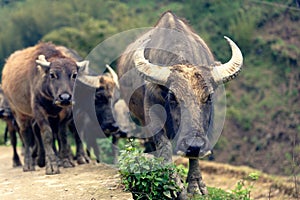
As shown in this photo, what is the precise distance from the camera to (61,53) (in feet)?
35.6

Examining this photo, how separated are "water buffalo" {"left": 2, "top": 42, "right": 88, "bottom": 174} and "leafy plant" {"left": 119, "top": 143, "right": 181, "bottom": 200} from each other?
2.77 meters

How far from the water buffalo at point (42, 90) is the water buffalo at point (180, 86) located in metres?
1.51

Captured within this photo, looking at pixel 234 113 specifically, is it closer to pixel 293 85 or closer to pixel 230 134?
pixel 230 134

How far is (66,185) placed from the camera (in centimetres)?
848

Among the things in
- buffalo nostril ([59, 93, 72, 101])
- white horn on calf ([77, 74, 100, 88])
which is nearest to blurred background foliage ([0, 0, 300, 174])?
white horn on calf ([77, 74, 100, 88])

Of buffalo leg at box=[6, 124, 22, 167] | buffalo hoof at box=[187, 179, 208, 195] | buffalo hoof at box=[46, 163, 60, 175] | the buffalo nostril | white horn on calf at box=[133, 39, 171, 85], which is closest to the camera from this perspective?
white horn on calf at box=[133, 39, 171, 85]

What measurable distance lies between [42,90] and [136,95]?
2082 millimetres

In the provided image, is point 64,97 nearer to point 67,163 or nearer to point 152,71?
point 67,163

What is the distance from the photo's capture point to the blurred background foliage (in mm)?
22828

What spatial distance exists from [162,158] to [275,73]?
1951 centimetres

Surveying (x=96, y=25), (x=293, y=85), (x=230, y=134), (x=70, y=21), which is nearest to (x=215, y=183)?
(x=230, y=134)

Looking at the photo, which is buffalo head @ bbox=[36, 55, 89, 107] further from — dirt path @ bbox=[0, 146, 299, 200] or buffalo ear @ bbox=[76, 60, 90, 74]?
dirt path @ bbox=[0, 146, 299, 200]

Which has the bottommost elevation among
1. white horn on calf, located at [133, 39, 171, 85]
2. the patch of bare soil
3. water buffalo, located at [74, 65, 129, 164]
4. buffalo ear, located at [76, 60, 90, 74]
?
the patch of bare soil

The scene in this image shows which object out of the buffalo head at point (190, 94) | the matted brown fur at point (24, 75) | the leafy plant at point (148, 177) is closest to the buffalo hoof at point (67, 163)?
the matted brown fur at point (24, 75)
